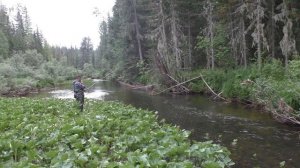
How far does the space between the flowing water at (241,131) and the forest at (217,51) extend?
37.8 inches

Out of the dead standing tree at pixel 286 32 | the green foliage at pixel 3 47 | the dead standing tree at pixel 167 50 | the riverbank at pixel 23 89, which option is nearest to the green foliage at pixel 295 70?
the dead standing tree at pixel 286 32

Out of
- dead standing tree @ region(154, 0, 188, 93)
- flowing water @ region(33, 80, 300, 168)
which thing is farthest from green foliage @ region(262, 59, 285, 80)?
dead standing tree @ region(154, 0, 188, 93)

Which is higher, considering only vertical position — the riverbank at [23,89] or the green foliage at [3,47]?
the green foliage at [3,47]

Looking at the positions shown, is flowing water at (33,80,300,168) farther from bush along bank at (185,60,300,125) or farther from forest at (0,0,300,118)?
forest at (0,0,300,118)

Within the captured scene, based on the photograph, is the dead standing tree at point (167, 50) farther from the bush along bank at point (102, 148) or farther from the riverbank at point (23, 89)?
the bush along bank at point (102, 148)

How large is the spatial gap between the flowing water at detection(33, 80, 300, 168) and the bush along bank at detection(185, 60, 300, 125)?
23.6 inches

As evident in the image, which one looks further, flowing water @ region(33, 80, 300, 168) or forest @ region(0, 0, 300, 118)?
forest @ region(0, 0, 300, 118)

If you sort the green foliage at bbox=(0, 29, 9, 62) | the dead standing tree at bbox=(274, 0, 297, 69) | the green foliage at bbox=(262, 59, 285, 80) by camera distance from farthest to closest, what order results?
the green foliage at bbox=(0, 29, 9, 62) → the dead standing tree at bbox=(274, 0, 297, 69) → the green foliage at bbox=(262, 59, 285, 80)

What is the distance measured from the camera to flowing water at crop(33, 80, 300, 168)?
32.8 ft

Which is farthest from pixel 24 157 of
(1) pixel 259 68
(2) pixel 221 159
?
(1) pixel 259 68

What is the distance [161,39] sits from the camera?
115 ft

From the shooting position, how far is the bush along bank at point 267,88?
47.6ft

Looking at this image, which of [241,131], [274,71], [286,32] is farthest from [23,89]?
[241,131]

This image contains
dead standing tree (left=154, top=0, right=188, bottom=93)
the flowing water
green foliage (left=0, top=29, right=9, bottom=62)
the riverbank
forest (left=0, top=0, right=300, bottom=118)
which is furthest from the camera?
green foliage (left=0, top=29, right=9, bottom=62)
